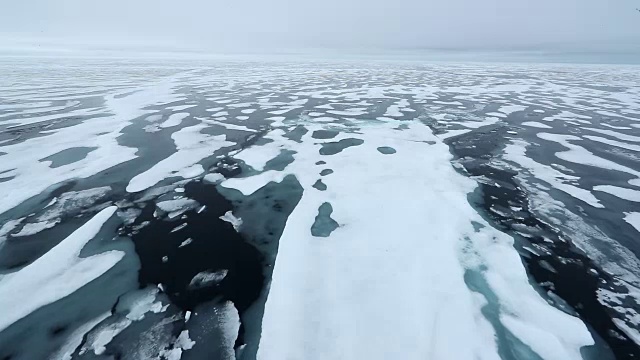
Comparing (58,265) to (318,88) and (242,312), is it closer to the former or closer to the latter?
(242,312)

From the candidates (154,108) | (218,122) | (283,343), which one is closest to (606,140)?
(283,343)

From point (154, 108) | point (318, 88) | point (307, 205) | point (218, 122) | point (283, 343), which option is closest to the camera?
point (283, 343)

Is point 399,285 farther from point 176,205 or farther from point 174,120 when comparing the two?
point 174,120

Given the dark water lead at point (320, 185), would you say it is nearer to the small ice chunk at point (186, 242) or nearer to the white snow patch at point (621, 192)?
the small ice chunk at point (186, 242)

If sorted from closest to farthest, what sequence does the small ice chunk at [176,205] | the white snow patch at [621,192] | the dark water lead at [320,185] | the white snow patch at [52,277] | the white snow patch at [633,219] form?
1. the white snow patch at [52,277]
2. the white snow patch at [633,219]
3. the small ice chunk at [176,205]
4. the white snow patch at [621,192]
5. the dark water lead at [320,185]

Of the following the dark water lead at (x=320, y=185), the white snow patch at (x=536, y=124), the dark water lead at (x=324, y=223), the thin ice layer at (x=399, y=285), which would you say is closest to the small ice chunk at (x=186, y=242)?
the thin ice layer at (x=399, y=285)

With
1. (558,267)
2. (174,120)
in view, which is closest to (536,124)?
(558,267)

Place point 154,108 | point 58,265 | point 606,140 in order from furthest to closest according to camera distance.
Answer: point 154,108, point 606,140, point 58,265
